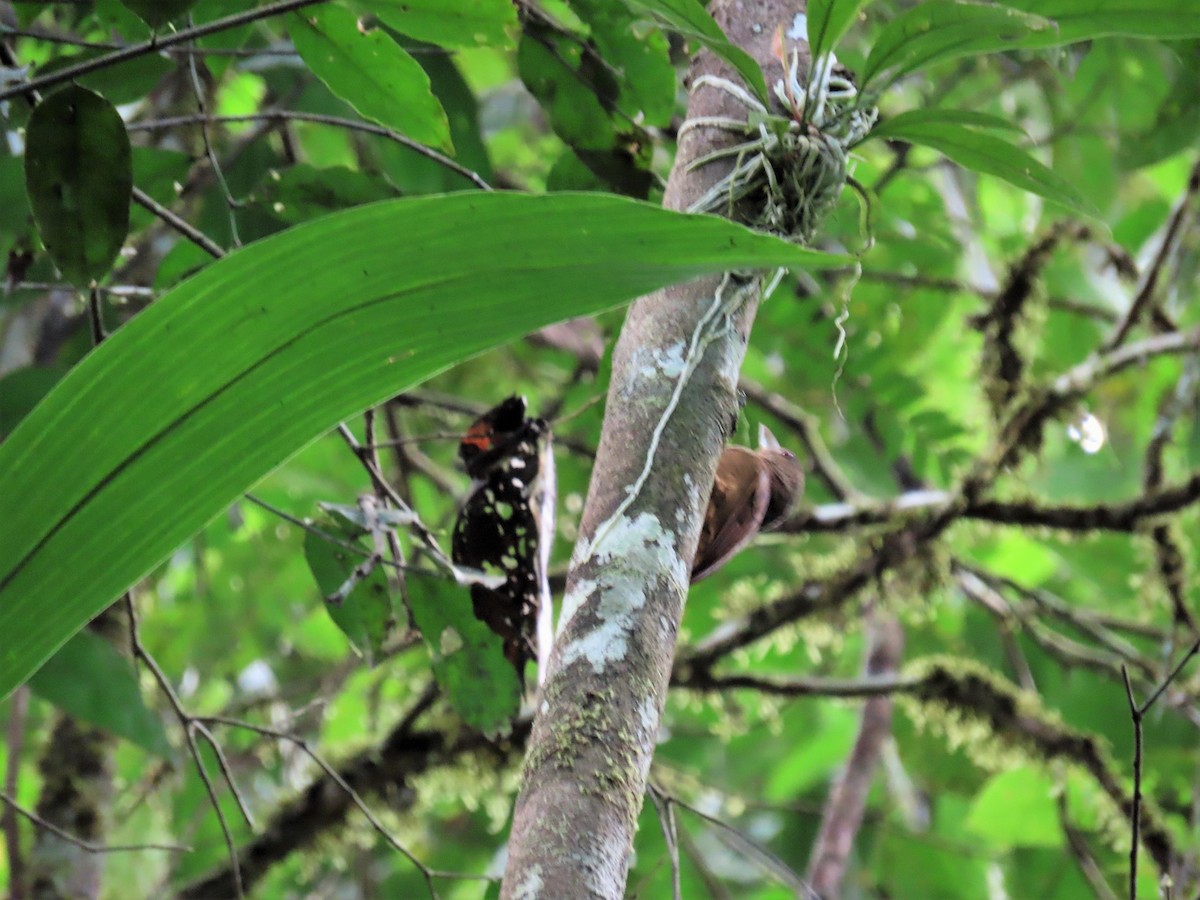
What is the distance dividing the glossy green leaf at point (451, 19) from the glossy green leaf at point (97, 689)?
784 mm

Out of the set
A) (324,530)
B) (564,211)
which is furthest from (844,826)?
(564,211)

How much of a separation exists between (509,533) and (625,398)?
0.94 ft

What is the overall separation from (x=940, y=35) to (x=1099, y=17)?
5.8 inches

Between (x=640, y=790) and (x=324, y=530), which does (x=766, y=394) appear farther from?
(x=640, y=790)

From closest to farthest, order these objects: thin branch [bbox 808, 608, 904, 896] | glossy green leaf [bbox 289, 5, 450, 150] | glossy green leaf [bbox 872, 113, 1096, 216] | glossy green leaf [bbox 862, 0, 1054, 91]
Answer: glossy green leaf [bbox 862, 0, 1054, 91] → glossy green leaf [bbox 872, 113, 1096, 216] → glossy green leaf [bbox 289, 5, 450, 150] → thin branch [bbox 808, 608, 904, 896]

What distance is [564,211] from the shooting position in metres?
0.68

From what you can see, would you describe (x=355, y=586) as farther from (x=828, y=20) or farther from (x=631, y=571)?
(x=828, y=20)

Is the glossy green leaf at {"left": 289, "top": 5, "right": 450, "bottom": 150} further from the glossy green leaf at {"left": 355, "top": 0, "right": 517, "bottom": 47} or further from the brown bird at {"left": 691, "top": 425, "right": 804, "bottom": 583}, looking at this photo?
the brown bird at {"left": 691, "top": 425, "right": 804, "bottom": 583}

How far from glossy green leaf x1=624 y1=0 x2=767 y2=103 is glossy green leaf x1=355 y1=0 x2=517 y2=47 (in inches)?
8.8

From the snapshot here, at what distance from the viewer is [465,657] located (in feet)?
→ 3.88

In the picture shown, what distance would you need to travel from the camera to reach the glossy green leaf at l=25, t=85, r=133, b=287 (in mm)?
879

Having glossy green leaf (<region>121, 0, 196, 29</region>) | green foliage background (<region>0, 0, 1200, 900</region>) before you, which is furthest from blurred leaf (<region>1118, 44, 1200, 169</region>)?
glossy green leaf (<region>121, 0, 196, 29</region>)

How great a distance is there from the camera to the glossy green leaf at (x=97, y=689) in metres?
1.36

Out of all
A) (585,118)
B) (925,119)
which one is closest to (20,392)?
(585,118)
